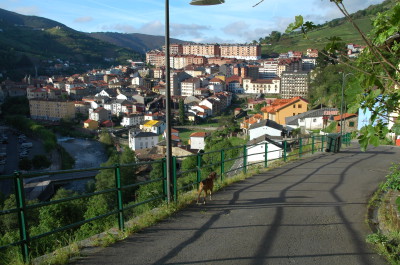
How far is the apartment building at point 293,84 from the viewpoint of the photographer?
7531 centimetres

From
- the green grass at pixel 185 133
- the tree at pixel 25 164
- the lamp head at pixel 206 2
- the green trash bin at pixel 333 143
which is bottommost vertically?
the tree at pixel 25 164

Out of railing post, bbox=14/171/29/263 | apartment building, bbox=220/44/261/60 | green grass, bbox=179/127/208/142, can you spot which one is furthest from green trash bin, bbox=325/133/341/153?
apartment building, bbox=220/44/261/60

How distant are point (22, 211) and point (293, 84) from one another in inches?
3071

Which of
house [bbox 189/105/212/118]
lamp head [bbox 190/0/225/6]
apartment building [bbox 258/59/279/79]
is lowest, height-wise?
house [bbox 189/105/212/118]

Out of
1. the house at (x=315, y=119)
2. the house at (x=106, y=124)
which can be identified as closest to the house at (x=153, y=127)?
the house at (x=106, y=124)

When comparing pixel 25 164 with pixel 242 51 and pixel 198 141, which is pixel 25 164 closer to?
pixel 198 141

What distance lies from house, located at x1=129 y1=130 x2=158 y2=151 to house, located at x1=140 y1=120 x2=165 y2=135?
20.7 ft

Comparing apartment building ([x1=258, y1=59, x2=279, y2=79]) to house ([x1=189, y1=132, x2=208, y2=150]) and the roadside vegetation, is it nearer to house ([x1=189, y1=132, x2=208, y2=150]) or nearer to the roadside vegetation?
house ([x1=189, y1=132, x2=208, y2=150])

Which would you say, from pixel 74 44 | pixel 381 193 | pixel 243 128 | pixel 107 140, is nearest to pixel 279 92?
pixel 243 128

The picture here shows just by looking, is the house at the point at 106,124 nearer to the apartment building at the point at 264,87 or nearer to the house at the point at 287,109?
the house at the point at 287,109

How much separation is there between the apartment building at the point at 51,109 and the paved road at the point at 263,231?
67950 millimetres

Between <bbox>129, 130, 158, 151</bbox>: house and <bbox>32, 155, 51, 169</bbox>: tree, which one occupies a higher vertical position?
<bbox>129, 130, 158, 151</bbox>: house

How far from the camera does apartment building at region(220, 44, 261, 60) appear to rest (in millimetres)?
126562

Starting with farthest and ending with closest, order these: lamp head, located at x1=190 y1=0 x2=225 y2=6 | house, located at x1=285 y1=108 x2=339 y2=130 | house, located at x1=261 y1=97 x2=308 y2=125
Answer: house, located at x1=261 y1=97 x2=308 y2=125 → house, located at x1=285 y1=108 x2=339 y2=130 → lamp head, located at x1=190 y1=0 x2=225 y2=6
